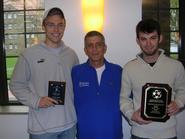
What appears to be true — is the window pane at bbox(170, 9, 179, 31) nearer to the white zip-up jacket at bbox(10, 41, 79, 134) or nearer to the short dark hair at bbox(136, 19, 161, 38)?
the short dark hair at bbox(136, 19, 161, 38)

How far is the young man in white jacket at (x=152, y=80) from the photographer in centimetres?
210

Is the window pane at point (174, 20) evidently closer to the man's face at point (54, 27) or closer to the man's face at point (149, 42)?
the man's face at point (149, 42)

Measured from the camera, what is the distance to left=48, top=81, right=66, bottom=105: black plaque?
227cm

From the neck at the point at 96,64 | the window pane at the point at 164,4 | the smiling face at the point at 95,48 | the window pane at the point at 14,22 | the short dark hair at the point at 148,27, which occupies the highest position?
the window pane at the point at 164,4

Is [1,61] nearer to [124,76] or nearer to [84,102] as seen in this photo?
[84,102]

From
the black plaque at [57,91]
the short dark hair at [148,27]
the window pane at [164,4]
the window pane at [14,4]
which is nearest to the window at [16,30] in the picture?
the window pane at [14,4]

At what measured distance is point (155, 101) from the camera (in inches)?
81.6

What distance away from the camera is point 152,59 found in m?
2.17

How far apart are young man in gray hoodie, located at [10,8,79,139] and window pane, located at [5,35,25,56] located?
162 cm

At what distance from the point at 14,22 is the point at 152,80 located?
2.35m

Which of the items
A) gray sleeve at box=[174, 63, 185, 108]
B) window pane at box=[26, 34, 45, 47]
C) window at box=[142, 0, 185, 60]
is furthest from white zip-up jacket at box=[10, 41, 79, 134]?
Answer: window at box=[142, 0, 185, 60]

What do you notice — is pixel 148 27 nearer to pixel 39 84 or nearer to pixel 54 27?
pixel 54 27

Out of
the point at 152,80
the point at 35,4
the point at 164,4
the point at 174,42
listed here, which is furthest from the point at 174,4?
the point at 152,80

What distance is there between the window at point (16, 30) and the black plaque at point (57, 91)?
170cm
